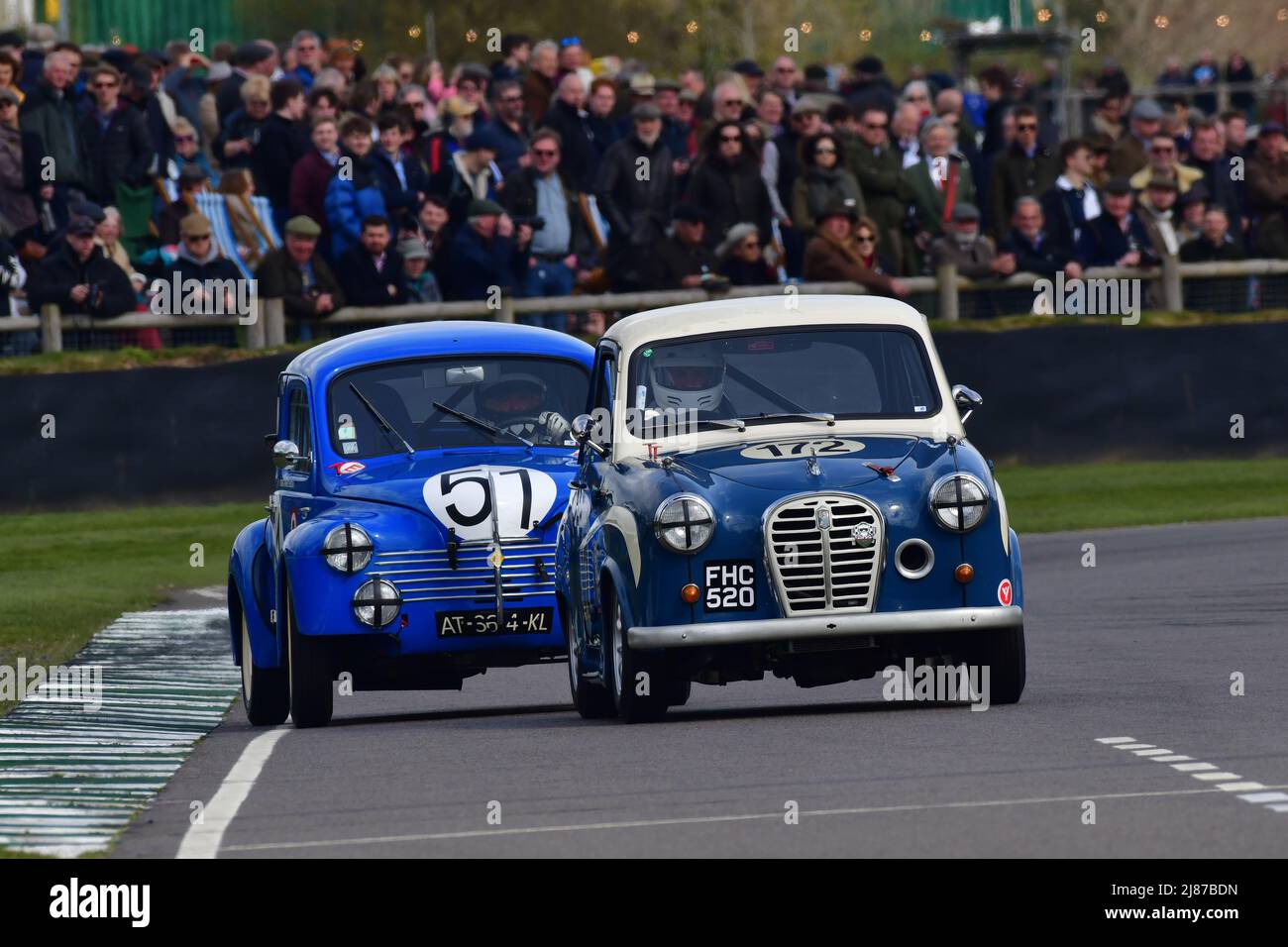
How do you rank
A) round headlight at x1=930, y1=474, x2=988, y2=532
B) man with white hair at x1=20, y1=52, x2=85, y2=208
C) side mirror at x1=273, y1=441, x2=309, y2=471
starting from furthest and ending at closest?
man with white hair at x1=20, y1=52, x2=85, y2=208, side mirror at x1=273, y1=441, x2=309, y2=471, round headlight at x1=930, y1=474, x2=988, y2=532

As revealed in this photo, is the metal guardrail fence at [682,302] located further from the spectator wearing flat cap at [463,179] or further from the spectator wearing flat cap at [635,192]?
the spectator wearing flat cap at [463,179]

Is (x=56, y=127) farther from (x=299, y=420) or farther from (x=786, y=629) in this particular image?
(x=786, y=629)

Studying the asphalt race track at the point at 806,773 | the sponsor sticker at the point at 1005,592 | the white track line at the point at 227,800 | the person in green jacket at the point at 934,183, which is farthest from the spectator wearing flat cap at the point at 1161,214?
the sponsor sticker at the point at 1005,592

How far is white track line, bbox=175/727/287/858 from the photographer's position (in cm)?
911

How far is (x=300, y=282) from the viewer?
2473cm

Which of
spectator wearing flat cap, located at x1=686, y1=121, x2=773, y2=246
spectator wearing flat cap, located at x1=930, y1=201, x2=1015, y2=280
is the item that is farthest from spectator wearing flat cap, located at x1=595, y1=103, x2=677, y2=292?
spectator wearing flat cap, located at x1=930, y1=201, x2=1015, y2=280

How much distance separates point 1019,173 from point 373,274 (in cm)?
633

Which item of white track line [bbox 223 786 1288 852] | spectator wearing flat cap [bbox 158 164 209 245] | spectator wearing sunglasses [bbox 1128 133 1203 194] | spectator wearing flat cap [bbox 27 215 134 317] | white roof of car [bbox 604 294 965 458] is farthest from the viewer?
spectator wearing sunglasses [bbox 1128 133 1203 194]

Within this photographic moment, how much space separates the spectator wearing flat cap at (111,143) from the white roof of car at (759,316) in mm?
11910

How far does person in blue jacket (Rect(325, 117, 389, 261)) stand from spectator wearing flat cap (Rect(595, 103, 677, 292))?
6.88 ft

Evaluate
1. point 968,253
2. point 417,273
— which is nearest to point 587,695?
point 417,273

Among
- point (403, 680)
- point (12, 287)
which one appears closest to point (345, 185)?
point (12, 287)

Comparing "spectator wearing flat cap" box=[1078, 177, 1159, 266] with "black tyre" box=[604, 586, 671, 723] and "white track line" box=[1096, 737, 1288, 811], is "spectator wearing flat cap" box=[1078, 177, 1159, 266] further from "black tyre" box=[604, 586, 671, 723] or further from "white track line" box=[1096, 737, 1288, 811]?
"white track line" box=[1096, 737, 1288, 811]

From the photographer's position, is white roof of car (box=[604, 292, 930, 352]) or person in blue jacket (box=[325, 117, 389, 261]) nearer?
white roof of car (box=[604, 292, 930, 352])
